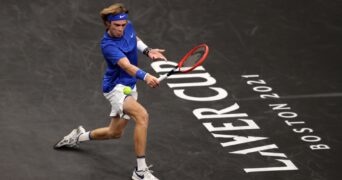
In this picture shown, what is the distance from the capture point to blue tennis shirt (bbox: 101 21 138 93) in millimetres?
10637

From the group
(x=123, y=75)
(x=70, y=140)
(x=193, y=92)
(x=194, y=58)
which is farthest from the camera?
(x=193, y=92)

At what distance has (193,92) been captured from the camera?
1295 cm

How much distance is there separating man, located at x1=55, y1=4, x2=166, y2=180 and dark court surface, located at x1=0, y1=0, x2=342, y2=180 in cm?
41

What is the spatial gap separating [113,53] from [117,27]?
0.90ft

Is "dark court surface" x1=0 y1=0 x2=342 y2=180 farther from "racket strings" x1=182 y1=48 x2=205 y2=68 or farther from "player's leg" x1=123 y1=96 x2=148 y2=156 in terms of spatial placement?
"racket strings" x1=182 y1=48 x2=205 y2=68

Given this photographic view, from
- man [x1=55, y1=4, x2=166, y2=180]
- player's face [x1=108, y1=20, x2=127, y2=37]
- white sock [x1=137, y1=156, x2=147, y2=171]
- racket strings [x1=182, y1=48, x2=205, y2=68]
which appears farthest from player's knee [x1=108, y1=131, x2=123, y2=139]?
player's face [x1=108, y1=20, x2=127, y2=37]

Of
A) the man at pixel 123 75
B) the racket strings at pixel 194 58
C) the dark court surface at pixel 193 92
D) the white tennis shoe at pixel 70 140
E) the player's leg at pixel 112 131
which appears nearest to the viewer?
the man at pixel 123 75

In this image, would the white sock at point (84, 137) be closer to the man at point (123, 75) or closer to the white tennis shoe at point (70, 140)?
the white tennis shoe at point (70, 140)

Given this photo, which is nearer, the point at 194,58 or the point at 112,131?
the point at 194,58

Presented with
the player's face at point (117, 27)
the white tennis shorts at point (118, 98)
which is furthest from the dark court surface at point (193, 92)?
the player's face at point (117, 27)

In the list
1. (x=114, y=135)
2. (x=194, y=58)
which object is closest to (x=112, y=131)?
(x=114, y=135)

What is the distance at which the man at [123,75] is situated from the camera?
10.6 m

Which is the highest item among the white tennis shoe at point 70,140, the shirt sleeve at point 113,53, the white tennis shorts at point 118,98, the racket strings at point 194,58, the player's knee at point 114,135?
the shirt sleeve at point 113,53

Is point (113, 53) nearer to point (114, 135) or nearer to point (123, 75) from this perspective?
point (123, 75)
